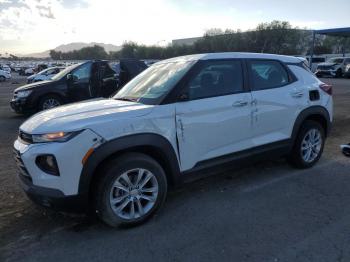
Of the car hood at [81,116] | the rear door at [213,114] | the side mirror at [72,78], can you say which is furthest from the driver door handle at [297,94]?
the side mirror at [72,78]

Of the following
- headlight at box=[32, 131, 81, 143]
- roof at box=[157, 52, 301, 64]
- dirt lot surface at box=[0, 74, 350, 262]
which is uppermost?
roof at box=[157, 52, 301, 64]

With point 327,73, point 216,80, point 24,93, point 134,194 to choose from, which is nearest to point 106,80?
point 24,93

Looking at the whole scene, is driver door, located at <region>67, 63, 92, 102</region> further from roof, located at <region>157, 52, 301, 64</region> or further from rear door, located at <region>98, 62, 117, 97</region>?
roof, located at <region>157, 52, 301, 64</region>

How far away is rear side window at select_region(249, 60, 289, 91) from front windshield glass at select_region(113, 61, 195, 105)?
920 millimetres

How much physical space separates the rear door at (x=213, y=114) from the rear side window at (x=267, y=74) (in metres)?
0.20

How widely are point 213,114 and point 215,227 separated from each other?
125cm

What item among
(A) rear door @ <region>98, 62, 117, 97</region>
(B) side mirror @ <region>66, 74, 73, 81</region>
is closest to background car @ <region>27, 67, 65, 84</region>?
(B) side mirror @ <region>66, 74, 73, 81</region>

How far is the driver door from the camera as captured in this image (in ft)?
33.2

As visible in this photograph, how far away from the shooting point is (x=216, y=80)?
13.4ft

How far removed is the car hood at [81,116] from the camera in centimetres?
321

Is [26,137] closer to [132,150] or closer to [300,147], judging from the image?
[132,150]

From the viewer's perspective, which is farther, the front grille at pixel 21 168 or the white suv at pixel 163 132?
the front grille at pixel 21 168

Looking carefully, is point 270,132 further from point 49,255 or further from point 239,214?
point 49,255

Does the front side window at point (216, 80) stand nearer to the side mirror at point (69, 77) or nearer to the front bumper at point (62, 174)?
the front bumper at point (62, 174)
